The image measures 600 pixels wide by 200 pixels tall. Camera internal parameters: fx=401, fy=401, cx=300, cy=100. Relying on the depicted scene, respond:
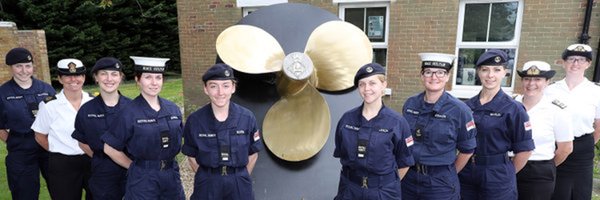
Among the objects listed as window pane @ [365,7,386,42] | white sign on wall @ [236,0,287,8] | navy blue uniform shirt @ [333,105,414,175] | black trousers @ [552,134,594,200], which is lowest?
black trousers @ [552,134,594,200]

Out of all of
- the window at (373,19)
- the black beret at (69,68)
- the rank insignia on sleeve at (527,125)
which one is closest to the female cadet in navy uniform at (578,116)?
the rank insignia on sleeve at (527,125)

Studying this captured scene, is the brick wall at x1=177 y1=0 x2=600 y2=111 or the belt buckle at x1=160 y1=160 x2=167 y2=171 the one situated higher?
the brick wall at x1=177 y1=0 x2=600 y2=111

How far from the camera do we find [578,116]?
133 inches

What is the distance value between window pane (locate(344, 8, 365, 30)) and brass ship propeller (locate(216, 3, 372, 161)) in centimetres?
290

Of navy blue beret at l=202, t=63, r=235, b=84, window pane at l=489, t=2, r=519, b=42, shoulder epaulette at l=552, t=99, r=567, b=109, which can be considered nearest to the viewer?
navy blue beret at l=202, t=63, r=235, b=84

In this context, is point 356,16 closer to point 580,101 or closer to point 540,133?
point 580,101

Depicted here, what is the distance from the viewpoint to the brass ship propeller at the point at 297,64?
3844 millimetres

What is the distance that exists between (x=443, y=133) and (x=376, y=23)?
4.76 metres

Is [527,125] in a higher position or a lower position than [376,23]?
lower

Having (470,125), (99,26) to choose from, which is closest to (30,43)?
(470,125)

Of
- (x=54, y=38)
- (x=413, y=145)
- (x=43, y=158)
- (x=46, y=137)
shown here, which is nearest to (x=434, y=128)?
(x=413, y=145)

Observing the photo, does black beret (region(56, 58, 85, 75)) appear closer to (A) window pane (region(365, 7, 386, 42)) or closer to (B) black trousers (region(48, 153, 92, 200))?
(B) black trousers (region(48, 153, 92, 200))

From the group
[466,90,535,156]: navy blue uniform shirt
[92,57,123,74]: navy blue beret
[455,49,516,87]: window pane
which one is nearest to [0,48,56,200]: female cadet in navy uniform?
[92,57,123,74]: navy blue beret

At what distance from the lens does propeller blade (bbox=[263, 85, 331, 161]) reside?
13.2 ft
